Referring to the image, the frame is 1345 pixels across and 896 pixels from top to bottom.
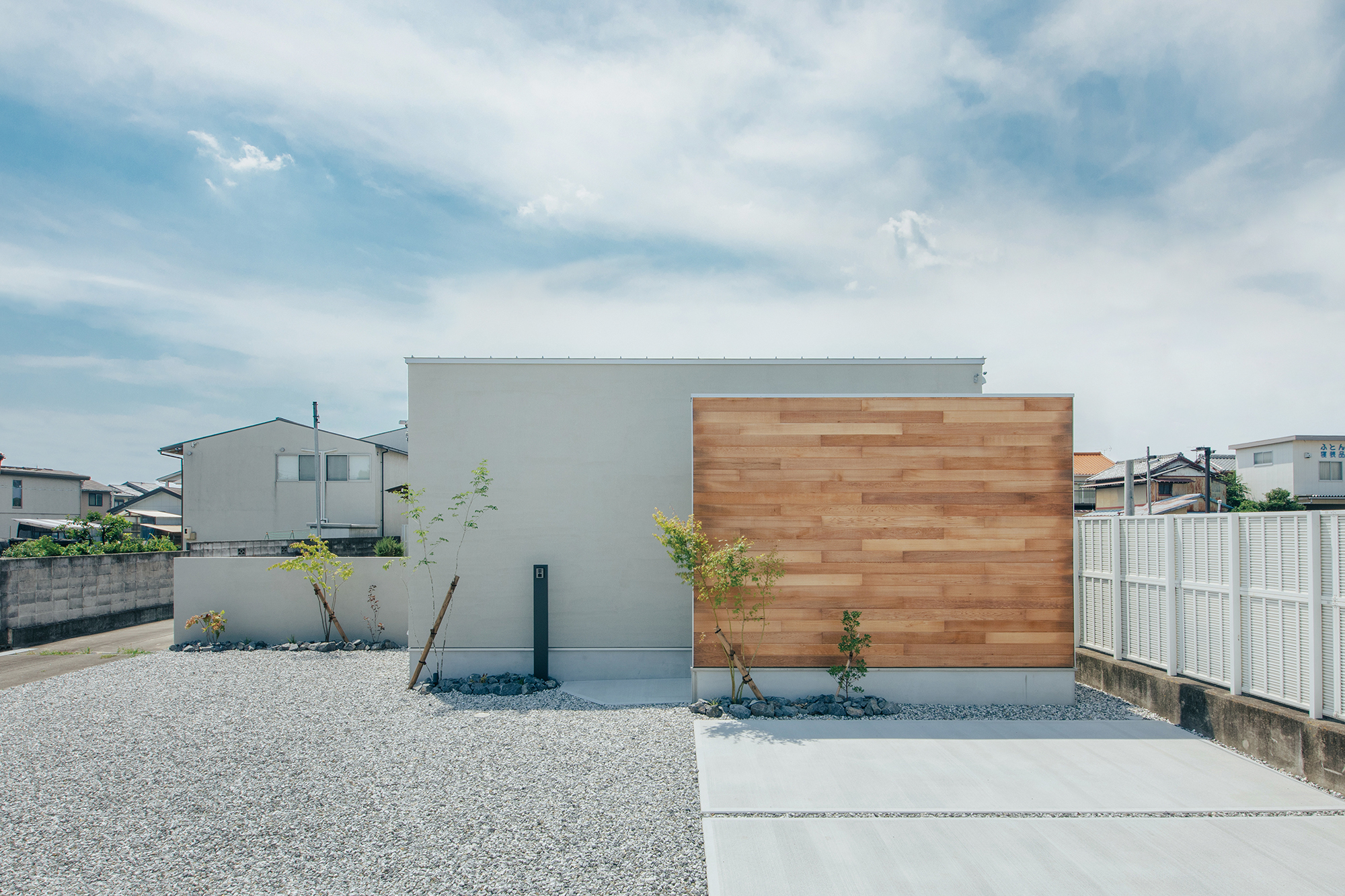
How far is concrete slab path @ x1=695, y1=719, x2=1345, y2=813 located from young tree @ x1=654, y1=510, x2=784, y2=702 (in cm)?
62

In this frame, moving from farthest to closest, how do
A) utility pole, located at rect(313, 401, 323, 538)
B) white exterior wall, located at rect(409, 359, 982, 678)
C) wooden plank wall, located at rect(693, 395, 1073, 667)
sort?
utility pole, located at rect(313, 401, 323, 538)
white exterior wall, located at rect(409, 359, 982, 678)
wooden plank wall, located at rect(693, 395, 1073, 667)

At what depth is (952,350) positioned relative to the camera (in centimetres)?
754

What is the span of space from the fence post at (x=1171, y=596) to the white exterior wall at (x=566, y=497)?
305 centimetres

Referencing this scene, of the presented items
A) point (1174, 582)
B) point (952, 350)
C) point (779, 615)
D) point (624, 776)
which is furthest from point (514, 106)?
point (1174, 582)

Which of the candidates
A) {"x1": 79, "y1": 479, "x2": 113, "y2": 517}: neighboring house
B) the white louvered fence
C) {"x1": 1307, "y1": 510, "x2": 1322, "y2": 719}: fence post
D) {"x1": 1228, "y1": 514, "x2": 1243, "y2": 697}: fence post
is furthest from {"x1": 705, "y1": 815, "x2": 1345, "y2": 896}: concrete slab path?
{"x1": 79, "y1": 479, "x2": 113, "y2": 517}: neighboring house

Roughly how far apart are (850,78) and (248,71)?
6.66 metres

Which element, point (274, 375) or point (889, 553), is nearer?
point (889, 553)

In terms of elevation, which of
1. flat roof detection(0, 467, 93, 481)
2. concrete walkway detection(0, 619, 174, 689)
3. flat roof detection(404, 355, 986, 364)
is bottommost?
concrete walkway detection(0, 619, 174, 689)

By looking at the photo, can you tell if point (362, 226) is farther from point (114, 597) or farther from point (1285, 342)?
point (1285, 342)

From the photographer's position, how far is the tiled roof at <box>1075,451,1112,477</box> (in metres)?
34.2

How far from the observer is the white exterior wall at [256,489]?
59.6 ft

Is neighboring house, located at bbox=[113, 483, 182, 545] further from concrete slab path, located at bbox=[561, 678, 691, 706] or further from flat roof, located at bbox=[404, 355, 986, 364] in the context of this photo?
concrete slab path, located at bbox=[561, 678, 691, 706]

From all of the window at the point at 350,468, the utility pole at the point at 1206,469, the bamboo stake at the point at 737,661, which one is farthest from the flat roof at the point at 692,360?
the utility pole at the point at 1206,469

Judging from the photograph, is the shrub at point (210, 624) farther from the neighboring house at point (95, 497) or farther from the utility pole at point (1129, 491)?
the neighboring house at point (95, 497)
